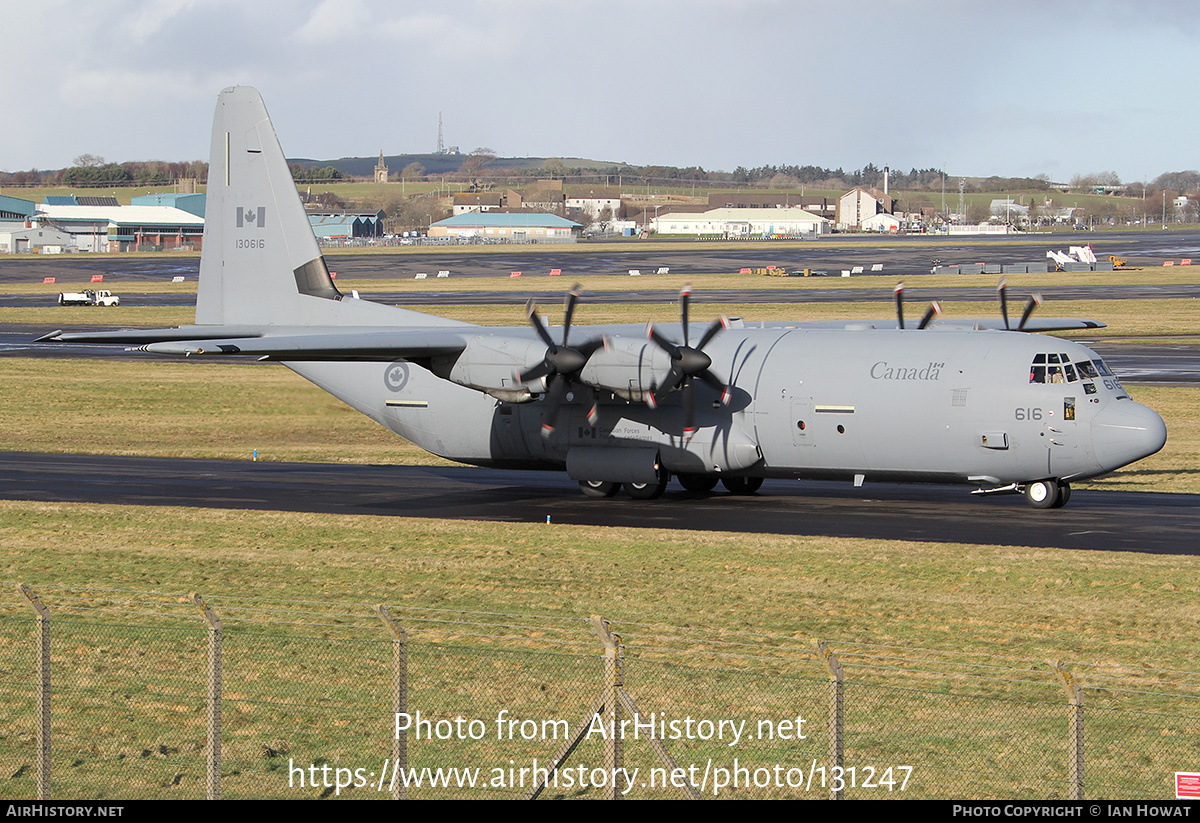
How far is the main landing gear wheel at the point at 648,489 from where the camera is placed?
103ft

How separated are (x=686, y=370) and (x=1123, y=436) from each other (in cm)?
900

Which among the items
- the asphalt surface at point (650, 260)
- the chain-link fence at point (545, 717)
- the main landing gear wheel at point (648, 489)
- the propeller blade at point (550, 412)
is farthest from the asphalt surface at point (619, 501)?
the asphalt surface at point (650, 260)

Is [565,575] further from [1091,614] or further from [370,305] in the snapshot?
[370,305]

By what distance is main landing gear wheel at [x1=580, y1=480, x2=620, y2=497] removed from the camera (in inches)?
1272

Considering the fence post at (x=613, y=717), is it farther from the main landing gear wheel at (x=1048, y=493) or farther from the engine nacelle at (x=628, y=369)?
the main landing gear wheel at (x=1048, y=493)

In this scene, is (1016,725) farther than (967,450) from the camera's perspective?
No

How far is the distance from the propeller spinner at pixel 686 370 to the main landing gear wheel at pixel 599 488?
293 centimetres

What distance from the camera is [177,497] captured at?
32156mm

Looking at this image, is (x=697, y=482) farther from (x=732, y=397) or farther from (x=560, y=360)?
(x=560, y=360)

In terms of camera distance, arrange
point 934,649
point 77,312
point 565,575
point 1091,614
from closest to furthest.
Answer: point 934,649, point 1091,614, point 565,575, point 77,312

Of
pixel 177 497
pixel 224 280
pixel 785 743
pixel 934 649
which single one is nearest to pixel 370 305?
pixel 224 280

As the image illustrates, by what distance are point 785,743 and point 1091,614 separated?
7.91m

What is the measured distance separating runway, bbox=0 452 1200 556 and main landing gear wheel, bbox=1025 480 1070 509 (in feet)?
1.01

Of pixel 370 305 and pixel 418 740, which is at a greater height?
pixel 370 305
